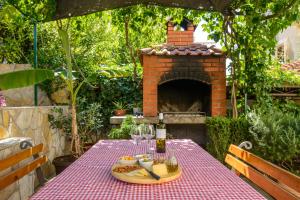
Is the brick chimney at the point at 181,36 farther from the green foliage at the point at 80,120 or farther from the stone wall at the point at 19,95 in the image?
the stone wall at the point at 19,95

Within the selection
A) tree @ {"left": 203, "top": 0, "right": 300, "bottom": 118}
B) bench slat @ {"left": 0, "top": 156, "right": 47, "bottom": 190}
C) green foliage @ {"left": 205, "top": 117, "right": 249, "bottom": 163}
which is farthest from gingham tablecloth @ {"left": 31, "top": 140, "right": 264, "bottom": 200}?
tree @ {"left": 203, "top": 0, "right": 300, "bottom": 118}

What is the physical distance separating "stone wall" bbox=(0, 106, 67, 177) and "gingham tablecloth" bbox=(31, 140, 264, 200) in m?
1.96

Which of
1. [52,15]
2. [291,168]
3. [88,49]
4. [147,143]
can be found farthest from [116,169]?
[88,49]

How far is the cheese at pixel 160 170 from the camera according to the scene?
83.7 inches

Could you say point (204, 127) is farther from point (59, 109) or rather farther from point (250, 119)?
point (59, 109)

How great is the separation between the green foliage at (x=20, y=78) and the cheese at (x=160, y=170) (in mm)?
1836

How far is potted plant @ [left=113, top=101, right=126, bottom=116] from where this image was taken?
24.3 ft

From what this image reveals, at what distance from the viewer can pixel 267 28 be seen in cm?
640

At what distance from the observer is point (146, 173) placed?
2129mm

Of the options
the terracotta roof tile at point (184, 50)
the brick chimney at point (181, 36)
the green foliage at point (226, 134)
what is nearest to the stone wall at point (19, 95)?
the terracotta roof tile at point (184, 50)

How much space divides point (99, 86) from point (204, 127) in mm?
2566

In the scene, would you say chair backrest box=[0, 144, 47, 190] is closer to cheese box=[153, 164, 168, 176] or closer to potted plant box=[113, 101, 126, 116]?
cheese box=[153, 164, 168, 176]

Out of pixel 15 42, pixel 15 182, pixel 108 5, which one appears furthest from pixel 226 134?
pixel 15 42

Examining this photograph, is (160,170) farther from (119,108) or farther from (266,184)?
(119,108)
